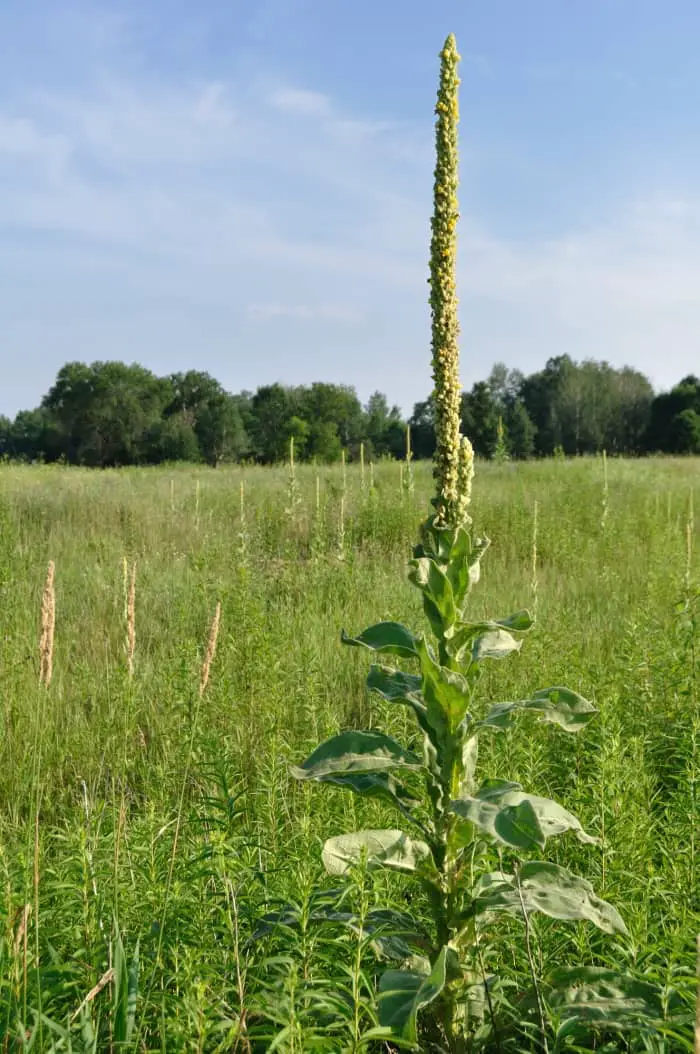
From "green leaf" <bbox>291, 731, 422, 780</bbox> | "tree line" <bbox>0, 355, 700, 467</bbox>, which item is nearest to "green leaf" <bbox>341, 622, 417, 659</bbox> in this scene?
"green leaf" <bbox>291, 731, 422, 780</bbox>

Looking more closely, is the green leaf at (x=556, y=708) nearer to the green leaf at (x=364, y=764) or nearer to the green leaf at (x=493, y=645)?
the green leaf at (x=493, y=645)

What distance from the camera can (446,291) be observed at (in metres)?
2.17

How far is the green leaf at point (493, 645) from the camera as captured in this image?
2.17 m

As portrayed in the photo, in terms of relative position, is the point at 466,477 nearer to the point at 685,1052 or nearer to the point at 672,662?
the point at 685,1052

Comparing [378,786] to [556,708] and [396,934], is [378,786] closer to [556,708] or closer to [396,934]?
[396,934]

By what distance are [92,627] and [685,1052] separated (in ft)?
16.1

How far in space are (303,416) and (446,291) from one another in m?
63.9

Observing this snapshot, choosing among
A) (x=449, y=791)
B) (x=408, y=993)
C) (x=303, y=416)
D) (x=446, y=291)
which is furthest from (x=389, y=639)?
(x=303, y=416)

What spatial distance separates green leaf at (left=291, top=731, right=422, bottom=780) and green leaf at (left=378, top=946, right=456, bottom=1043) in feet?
1.43

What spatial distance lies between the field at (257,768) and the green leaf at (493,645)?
1.92 ft

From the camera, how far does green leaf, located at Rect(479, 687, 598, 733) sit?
2076 millimetres

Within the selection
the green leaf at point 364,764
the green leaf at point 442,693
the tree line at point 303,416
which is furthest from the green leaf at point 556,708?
the tree line at point 303,416

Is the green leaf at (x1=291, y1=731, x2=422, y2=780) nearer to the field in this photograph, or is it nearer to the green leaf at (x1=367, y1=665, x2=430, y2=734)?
the green leaf at (x1=367, y1=665, x2=430, y2=734)

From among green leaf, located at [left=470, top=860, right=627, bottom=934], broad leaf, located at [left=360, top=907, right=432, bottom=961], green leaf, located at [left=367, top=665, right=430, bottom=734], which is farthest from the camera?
green leaf, located at [left=367, top=665, right=430, bottom=734]
